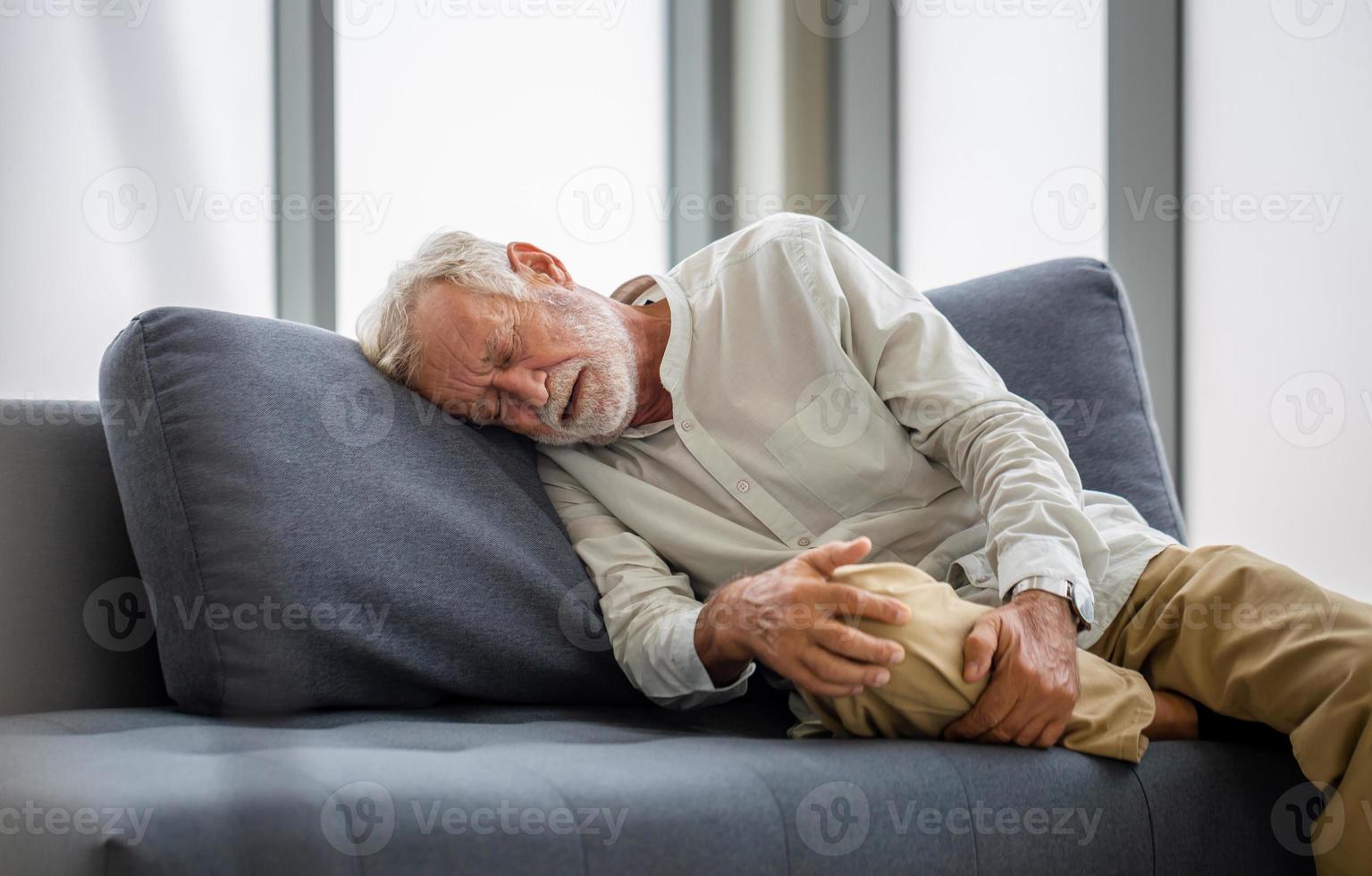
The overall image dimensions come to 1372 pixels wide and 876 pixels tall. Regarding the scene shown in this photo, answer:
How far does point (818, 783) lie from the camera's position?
0.93m

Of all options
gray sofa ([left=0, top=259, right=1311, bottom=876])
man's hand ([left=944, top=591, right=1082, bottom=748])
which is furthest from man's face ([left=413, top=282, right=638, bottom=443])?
man's hand ([left=944, top=591, right=1082, bottom=748])

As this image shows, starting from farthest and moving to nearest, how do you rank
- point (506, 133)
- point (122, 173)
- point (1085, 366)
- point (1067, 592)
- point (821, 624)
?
point (506, 133) < point (122, 173) < point (1085, 366) < point (1067, 592) < point (821, 624)

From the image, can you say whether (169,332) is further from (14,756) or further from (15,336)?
(15,336)

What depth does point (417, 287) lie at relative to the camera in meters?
1.51

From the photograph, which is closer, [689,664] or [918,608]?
[918,608]

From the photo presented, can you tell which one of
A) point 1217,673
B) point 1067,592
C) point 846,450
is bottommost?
point 1217,673

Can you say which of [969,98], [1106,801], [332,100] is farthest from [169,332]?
[969,98]

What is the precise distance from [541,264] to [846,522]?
0.63 m

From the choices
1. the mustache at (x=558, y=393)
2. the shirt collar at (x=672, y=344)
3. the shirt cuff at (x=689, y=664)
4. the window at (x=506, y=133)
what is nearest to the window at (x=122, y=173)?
the window at (x=506, y=133)

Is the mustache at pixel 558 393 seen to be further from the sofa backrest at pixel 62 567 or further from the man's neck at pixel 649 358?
the sofa backrest at pixel 62 567

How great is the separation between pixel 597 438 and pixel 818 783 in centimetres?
71

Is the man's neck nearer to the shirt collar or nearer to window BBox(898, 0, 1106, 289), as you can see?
the shirt collar

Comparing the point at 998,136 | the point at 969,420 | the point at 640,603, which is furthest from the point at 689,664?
the point at 998,136

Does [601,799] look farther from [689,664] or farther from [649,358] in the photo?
[649,358]
